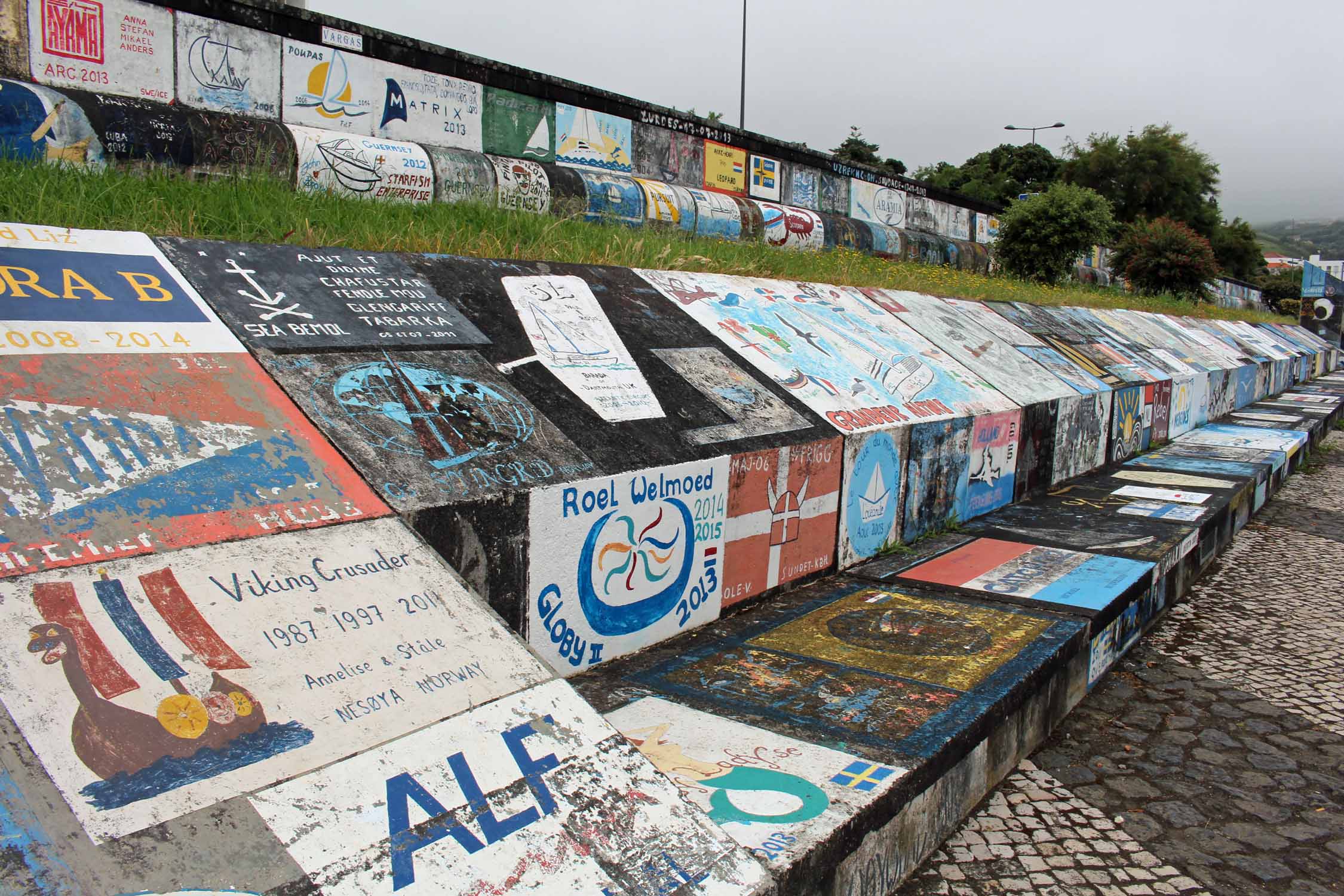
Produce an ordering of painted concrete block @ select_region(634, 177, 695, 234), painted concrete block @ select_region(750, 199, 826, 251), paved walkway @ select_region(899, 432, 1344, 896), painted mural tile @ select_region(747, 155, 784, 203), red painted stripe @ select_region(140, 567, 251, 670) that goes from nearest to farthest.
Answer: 1. red painted stripe @ select_region(140, 567, 251, 670)
2. paved walkway @ select_region(899, 432, 1344, 896)
3. painted concrete block @ select_region(634, 177, 695, 234)
4. painted concrete block @ select_region(750, 199, 826, 251)
5. painted mural tile @ select_region(747, 155, 784, 203)

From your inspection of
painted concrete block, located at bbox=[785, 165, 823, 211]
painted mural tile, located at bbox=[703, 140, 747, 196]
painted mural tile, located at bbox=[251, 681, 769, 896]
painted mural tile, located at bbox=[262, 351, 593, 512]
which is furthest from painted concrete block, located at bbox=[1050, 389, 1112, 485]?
painted concrete block, located at bbox=[785, 165, 823, 211]

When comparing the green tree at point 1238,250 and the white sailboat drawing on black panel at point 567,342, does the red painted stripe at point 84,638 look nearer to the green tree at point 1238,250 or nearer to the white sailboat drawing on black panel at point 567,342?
the white sailboat drawing on black panel at point 567,342

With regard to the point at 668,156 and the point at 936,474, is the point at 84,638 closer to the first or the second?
the point at 936,474

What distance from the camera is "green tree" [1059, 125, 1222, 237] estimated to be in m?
40.1

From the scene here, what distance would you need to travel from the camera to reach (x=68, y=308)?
7.77 ft

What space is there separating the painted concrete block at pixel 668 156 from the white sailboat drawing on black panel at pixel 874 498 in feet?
27.5

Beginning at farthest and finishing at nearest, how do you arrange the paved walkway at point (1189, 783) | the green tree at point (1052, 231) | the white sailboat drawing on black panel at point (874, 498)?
the green tree at point (1052, 231)
the white sailboat drawing on black panel at point (874, 498)
the paved walkway at point (1189, 783)

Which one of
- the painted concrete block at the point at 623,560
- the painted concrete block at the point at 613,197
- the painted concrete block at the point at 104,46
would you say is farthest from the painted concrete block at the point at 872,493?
the painted concrete block at the point at 104,46

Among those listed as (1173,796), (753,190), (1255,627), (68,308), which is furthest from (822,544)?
(753,190)

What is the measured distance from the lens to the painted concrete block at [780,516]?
3.38 metres

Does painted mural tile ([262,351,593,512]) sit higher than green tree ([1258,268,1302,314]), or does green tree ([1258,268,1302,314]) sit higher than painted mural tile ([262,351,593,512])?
green tree ([1258,268,1302,314])

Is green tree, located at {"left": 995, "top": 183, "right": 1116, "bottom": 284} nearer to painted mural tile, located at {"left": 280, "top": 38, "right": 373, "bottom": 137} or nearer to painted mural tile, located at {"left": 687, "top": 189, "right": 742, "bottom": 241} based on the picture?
painted mural tile, located at {"left": 687, "top": 189, "right": 742, "bottom": 241}

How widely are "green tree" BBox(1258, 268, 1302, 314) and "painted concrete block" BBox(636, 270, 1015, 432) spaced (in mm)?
43197

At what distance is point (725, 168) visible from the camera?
1310 centimetres
